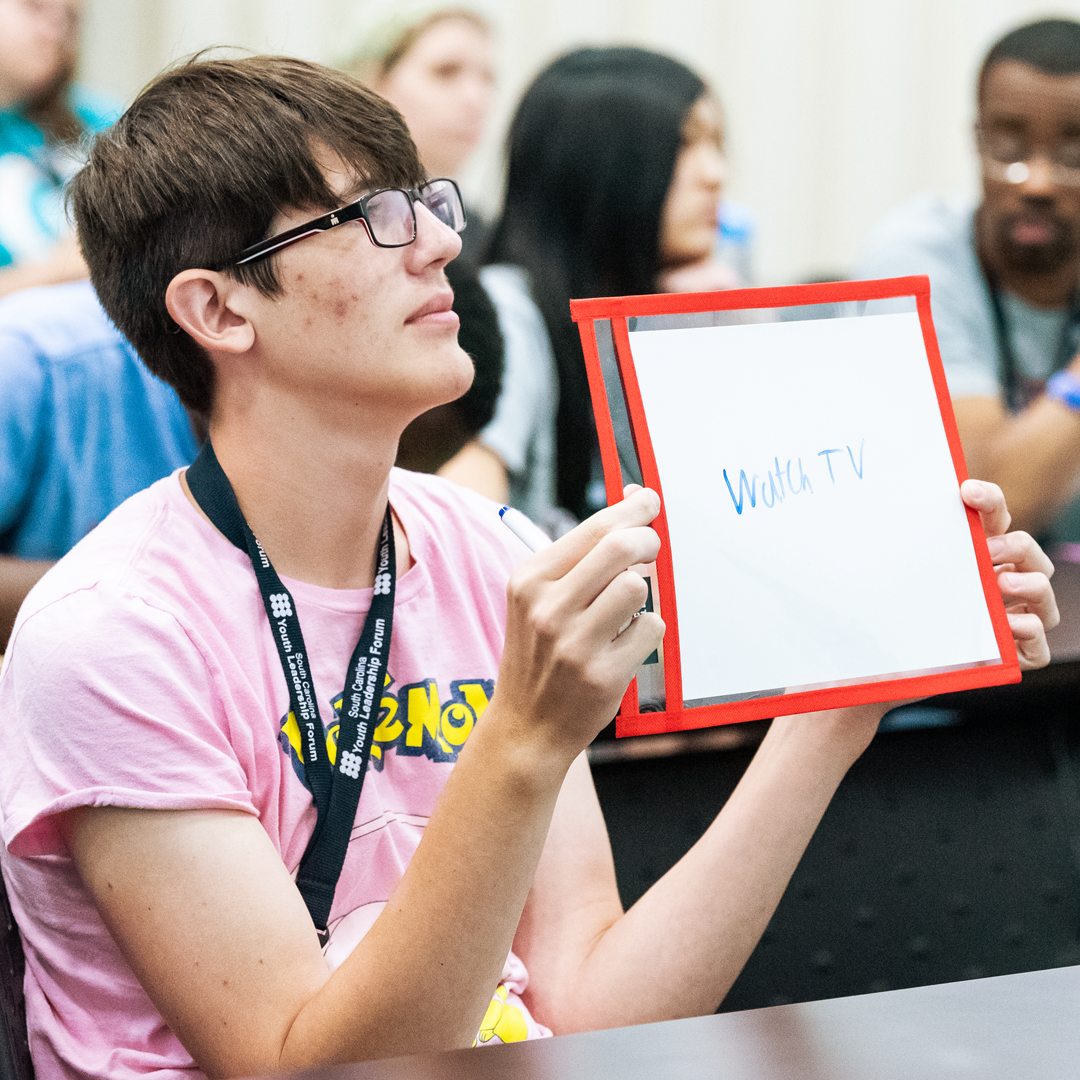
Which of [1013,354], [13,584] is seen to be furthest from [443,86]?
[13,584]

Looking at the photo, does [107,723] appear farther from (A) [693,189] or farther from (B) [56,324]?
(A) [693,189]

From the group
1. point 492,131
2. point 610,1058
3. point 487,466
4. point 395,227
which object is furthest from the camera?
point 492,131

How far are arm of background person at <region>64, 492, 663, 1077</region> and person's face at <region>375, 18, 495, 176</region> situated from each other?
208cm

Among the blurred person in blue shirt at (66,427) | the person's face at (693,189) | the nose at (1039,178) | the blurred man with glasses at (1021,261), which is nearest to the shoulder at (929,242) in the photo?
the blurred man with glasses at (1021,261)

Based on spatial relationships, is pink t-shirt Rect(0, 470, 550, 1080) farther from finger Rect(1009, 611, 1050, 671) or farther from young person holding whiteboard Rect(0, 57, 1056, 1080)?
finger Rect(1009, 611, 1050, 671)

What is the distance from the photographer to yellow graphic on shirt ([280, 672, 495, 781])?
944 millimetres

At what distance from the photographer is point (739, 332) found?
0.83 m

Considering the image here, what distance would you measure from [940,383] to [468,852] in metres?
0.47

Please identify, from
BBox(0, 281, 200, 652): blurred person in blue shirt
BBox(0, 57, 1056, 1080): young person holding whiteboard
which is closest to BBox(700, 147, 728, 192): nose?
BBox(0, 281, 200, 652): blurred person in blue shirt

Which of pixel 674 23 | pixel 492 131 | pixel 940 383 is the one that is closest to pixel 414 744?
pixel 940 383

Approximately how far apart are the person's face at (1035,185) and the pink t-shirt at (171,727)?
5.56ft

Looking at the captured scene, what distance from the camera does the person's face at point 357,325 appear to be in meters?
0.94

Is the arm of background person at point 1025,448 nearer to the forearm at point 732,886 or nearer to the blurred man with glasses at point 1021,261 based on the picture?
the blurred man with glasses at point 1021,261

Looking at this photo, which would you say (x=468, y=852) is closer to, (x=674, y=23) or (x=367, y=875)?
(x=367, y=875)
